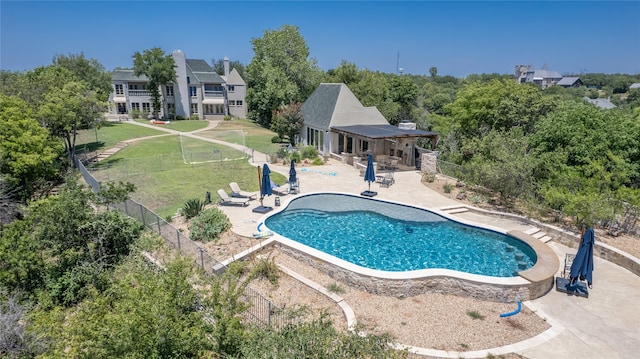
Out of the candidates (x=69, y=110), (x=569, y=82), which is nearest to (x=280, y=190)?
(x=69, y=110)

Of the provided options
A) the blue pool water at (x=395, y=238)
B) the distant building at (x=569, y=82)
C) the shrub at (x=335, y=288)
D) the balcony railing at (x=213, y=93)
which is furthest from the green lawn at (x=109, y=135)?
the distant building at (x=569, y=82)

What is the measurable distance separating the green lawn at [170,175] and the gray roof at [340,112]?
8.07m

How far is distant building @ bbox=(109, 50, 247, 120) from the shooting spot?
56625mm

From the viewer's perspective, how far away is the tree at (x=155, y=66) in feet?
167

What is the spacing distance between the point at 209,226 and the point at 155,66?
139 feet

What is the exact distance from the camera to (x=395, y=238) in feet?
54.6

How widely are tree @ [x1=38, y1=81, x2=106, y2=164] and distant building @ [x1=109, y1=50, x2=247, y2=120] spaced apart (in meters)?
27.1

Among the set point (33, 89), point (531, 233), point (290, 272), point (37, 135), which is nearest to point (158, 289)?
point (290, 272)

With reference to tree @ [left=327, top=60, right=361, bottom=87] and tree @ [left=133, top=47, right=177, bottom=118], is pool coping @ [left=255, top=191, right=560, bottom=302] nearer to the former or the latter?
tree @ [left=327, top=60, right=361, bottom=87]

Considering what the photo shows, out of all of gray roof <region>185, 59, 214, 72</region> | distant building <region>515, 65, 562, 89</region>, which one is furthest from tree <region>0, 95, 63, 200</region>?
distant building <region>515, 65, 562, 89</region>

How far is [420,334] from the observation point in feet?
33.3

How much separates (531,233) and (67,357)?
1735 centimetres

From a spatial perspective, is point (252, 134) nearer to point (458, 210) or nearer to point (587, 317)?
point (458, 210)

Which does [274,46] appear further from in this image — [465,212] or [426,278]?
[426,278]
